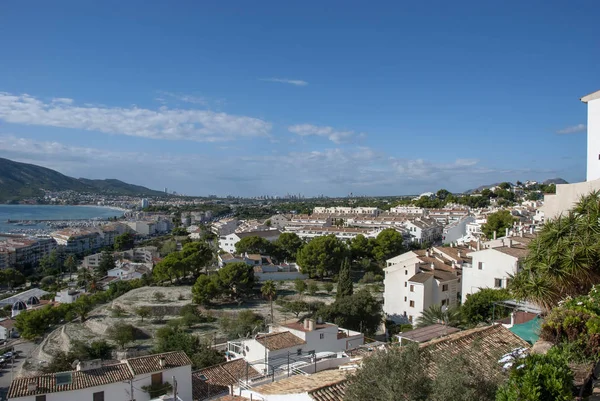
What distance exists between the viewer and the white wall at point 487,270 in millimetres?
23297

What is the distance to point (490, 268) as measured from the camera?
24.3m

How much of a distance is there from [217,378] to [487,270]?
15620 mm

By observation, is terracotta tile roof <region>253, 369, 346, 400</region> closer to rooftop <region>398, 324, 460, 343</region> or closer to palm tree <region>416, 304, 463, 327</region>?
rooftop <region>398, 324, 460, 343</region>

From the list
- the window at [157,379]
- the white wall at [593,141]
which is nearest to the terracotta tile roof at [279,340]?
the window at [157,379]

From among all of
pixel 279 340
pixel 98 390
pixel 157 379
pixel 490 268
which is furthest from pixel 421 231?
pixel 98 390

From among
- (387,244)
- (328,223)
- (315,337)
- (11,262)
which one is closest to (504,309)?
(315,337)

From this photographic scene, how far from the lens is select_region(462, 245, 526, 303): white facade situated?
917 inches

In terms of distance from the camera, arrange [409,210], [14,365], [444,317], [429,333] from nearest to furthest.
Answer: [429,333] → [444,317] → [14,365] → [409,210]

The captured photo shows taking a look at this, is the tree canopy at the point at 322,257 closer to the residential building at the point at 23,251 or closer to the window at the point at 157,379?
the window at the point at 157,379

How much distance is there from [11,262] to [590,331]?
90372 mm

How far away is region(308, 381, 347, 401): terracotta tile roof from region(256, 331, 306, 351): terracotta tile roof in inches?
426

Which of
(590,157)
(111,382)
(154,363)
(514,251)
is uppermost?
(590,157)

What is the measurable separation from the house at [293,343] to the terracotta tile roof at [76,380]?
4.75 metres

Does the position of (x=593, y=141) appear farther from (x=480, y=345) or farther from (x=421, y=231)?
(x=421, y=231)
